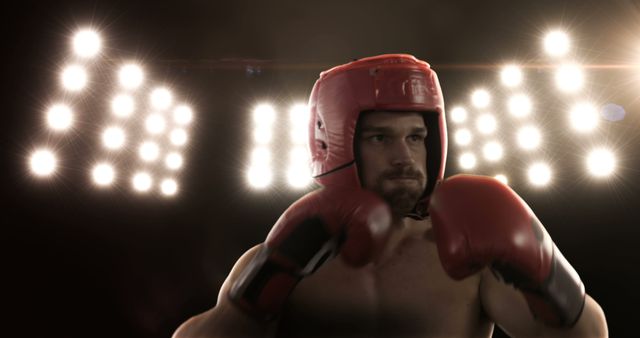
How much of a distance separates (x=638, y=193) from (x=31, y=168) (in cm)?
443

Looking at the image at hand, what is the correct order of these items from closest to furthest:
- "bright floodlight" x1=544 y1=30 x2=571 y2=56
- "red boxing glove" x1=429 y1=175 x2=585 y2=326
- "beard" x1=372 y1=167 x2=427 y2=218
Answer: "red boxing glove" x1=429 y1=175 x2=585 y2=326 → "beard" x1=372 y1=167 x2=427 y2=218 → "bright floodlight" x1=544 y1=30 x2=571 y2=56

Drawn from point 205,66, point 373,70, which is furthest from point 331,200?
point 205,66

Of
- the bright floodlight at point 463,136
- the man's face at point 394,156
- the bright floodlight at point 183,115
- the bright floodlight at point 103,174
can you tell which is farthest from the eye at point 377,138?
the bright floodlight at point 103,174

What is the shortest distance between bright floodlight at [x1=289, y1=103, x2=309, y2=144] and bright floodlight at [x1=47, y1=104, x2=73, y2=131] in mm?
1636

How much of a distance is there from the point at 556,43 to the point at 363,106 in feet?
8.36

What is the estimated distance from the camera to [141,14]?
295 cm

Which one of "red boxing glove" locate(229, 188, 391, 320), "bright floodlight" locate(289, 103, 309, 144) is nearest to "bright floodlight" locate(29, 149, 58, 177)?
"bright floodlight" locate(289, 103, 309, 144)

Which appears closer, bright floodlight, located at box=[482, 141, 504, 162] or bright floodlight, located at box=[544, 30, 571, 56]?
bright floodlight, located at box=[544, 30, 571, 56]

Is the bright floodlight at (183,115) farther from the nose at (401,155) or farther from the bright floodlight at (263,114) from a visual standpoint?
the nose at (401,155)

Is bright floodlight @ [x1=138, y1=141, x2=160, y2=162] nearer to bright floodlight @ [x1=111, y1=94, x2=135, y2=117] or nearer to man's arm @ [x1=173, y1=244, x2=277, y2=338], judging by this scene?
bright floodlight @ [x1=111, y1=94, x2=135, y2=117]

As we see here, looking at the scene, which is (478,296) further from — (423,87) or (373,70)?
(373,70)

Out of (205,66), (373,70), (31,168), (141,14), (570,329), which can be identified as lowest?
(570,329)

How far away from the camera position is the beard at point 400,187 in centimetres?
121

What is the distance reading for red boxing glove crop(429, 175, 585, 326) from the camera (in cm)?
98
